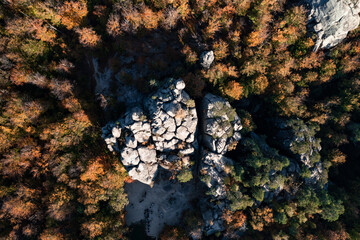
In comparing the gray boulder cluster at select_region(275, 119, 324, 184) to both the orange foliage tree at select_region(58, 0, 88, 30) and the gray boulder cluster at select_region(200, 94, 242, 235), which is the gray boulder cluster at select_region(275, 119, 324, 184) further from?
the orange foliage tree at select_region(58, 0, 88, 30)

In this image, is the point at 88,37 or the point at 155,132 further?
the point at 88,37

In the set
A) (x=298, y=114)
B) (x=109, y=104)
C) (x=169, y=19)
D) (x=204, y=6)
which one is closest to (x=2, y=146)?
(x=109, y=104)

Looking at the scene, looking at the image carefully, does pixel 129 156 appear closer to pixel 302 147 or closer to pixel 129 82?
pixel 129 82

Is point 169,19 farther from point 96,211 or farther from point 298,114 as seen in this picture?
point 96,211

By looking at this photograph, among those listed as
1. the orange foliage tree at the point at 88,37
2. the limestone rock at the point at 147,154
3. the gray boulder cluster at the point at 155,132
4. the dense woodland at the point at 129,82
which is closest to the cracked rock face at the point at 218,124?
the dense woodland at the point at 129,82

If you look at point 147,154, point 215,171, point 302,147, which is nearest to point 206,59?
point 147,154

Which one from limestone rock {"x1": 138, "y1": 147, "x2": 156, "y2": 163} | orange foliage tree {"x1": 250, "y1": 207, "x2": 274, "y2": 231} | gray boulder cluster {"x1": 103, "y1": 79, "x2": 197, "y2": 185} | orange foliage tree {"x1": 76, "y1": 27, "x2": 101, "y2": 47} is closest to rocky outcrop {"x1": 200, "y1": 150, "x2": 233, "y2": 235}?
gray boulder cluster {"x1": 103, "y1": 79, "x2": 197, "y2": 185}

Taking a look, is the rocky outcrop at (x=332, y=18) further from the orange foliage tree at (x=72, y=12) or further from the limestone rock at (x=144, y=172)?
the orange foliage tree at (x=72, y=12)

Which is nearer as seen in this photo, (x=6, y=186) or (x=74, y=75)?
(x=6, y=186)
